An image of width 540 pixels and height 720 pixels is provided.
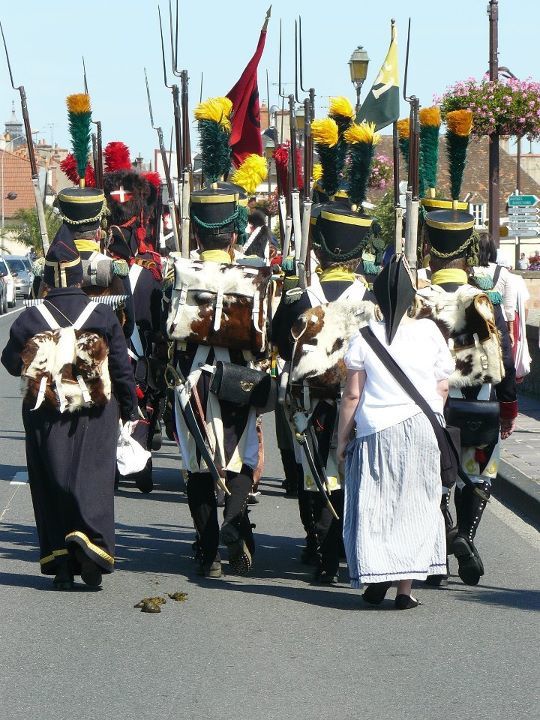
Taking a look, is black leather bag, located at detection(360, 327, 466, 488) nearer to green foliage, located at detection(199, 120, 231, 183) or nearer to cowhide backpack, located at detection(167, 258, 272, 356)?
cowhide backpack, located at detection(167, 258, 272, 356)

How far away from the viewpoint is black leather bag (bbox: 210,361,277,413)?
7711 mm

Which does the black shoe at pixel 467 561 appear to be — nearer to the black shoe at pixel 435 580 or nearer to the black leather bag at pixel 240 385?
the black shoe at pixel 435 580

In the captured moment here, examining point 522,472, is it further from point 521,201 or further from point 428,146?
point 521,201

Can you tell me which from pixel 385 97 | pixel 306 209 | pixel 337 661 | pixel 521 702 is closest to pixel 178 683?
pixel 337 661

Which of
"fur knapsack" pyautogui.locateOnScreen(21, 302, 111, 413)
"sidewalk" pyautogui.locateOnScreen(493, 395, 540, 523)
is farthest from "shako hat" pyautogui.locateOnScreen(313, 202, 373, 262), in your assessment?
"sidewalk" pyautogui.locateOnScreen(493, 395, 540, 523)

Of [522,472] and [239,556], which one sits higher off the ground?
[239,556]

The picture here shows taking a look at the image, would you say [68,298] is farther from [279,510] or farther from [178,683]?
[279,510]

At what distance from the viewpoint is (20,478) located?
1150 cm

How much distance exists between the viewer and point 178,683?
578 centimetres

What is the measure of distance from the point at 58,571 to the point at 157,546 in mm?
1289

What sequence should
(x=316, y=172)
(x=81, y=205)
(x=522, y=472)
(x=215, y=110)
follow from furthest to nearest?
(x=316, y=172)
(x=522, y=472)
(x=215, y=110)
(x=81, y=205)

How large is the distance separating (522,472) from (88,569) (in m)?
4.55

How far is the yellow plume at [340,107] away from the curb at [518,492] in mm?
2763

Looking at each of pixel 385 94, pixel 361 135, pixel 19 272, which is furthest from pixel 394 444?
pixel 19 272
